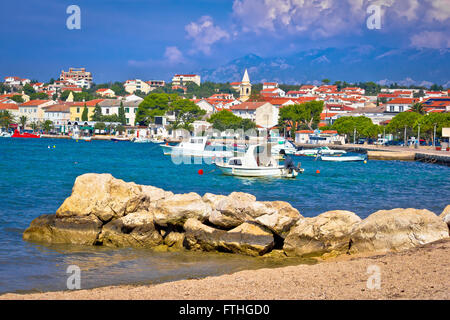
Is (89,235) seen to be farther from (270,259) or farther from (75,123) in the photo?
(75,123)

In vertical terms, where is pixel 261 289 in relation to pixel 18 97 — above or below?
below

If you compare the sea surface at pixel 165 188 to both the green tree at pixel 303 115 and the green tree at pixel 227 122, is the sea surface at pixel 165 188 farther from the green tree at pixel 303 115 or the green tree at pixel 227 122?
the green tree at pixel 303 115

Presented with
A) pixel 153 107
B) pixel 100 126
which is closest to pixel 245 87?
pixel 153 107

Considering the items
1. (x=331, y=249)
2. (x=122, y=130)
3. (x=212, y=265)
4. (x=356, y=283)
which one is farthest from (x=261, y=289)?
(x=122, y=130)

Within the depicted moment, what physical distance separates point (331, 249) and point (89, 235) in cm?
591

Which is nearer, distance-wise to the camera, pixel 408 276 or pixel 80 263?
pixel 408 276

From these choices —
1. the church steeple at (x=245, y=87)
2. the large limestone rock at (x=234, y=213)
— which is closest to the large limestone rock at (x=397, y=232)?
the large limestone rock at (x=234, y=213)

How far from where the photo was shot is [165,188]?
92.1 ft

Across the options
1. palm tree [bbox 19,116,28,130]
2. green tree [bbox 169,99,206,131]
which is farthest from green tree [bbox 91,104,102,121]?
green tree [bbox 169,99,206,131]

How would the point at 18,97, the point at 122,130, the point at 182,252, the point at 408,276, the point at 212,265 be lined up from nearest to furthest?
the point at 408,276 < the point at 212,265 < the point at 182,252 < the point at 122,130 < the point at 18,97

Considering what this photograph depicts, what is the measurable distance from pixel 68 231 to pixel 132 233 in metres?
1.62

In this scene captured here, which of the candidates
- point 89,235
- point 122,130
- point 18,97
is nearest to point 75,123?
point 122,130
